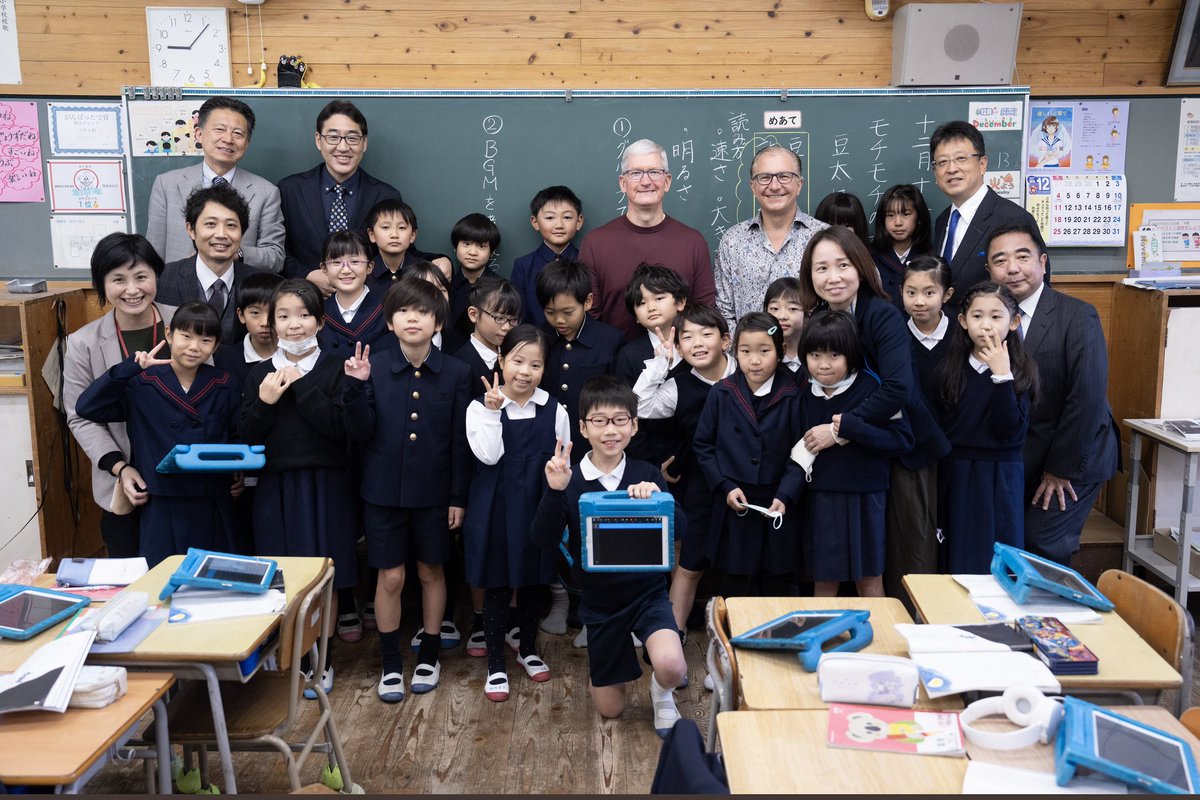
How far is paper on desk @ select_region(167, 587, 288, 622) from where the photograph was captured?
93.7 inches

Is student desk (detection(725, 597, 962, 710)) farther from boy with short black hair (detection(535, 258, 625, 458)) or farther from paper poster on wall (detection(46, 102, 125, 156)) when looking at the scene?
paper poster on wall (detection(46, 102, 125, 156))

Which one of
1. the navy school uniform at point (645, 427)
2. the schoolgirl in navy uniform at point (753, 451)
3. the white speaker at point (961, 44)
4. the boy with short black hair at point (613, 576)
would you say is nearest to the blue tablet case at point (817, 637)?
the boy with short black hair at point (613, 576)

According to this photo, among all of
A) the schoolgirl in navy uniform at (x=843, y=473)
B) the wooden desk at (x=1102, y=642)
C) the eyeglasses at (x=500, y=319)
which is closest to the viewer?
the wooden desk at (x=1102, y=642)

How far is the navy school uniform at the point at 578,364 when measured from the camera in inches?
141

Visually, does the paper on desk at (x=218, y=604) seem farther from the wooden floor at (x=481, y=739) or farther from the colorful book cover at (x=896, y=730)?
the colorful book cover at (x=896, y=730)

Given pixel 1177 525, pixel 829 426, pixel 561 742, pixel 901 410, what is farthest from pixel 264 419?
pixel 1177 525

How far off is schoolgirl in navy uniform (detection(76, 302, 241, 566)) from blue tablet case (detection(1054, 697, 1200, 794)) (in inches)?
100

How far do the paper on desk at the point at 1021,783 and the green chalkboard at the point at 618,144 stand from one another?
311 centimetres

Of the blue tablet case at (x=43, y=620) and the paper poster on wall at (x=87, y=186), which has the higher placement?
the paper poster on wall at (x=87, y=186)

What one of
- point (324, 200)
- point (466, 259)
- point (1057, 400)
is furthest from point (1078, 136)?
point (324, 200)

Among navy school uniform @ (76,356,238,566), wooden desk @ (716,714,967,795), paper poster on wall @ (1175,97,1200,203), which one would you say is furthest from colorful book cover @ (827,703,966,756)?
paper poster on wall @ (1175,97,1200,203)

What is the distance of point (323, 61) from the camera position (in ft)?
15.6

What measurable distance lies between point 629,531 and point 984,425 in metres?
1.29

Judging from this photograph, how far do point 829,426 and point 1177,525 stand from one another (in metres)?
2.08
